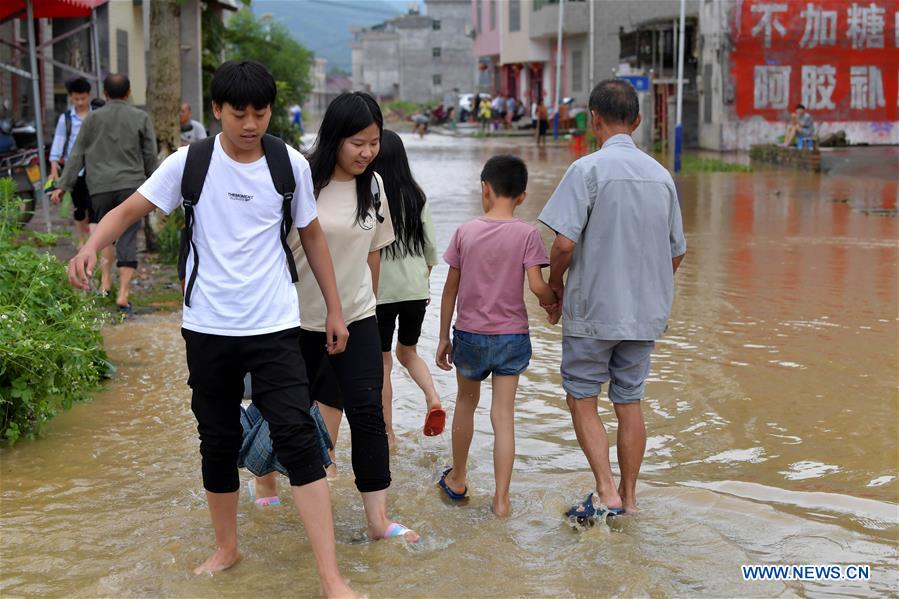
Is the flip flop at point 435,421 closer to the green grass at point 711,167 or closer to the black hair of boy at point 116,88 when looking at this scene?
the black hair of boy at point 116,88

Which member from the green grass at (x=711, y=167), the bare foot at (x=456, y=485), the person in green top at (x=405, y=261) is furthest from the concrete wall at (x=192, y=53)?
the bare foot at (x=456, y=485)

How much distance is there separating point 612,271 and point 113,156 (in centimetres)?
546

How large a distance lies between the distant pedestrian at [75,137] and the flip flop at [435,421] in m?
5.43

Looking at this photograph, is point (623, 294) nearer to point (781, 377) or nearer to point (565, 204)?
point (565, 204)

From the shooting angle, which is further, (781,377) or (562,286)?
(781,377)

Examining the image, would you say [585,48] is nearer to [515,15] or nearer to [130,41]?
[515,15]

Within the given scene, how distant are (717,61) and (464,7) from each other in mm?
60141

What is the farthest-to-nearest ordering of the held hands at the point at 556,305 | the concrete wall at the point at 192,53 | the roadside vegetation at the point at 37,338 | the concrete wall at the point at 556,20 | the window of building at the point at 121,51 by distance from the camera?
1. the concrete wall at the point at 556,20
2. the concrete wall at the point at 192,53
3. the window of building at the point at 121,51
4. the roadside vegetation at the point at 37,338
5. the held hands at the point at 556,305

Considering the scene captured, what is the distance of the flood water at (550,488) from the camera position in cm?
437

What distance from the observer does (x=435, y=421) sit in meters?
5.28

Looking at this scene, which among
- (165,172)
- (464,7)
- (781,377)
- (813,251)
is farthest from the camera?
(464,7)

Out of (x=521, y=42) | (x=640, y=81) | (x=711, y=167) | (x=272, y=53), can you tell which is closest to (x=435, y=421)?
(x=711, y=167)

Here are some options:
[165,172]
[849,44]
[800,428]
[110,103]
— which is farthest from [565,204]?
[849,44]

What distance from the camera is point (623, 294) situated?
16.1ft
